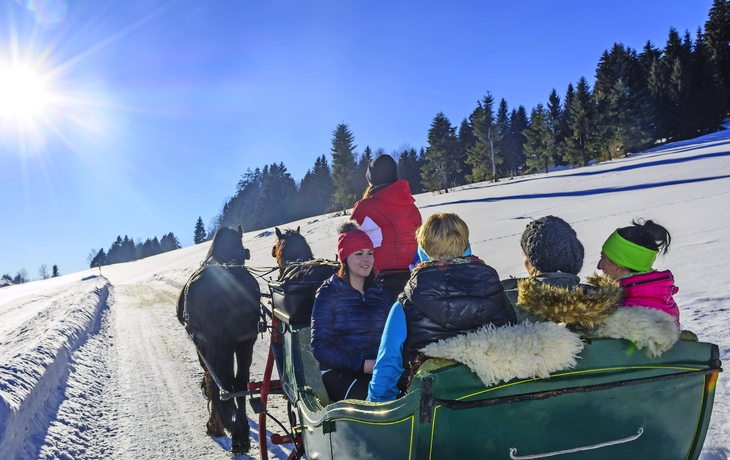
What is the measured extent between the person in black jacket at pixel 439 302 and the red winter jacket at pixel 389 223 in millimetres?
1620

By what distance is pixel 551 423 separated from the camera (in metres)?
1.76

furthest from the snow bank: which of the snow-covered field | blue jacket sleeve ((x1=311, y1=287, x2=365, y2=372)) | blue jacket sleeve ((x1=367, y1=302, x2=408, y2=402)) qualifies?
blue jacket sleeve ((x1=367, y1=302, x2=408, y2=402))

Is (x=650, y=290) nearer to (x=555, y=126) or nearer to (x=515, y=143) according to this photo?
(x=555, y=126)

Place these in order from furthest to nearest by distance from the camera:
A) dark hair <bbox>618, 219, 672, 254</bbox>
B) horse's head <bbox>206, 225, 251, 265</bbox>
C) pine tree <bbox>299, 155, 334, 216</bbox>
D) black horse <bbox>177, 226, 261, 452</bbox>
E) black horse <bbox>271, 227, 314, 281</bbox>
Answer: pine tree <bbox>299, 155, 334, 216</bbox>
horse's head <bbox>206, 225, 251, 265</bbox>
black horse <bbox>271, 227, 314, 281</bbox>
black horse <bbox>177, 226, 261, 452</bbox>
dark hair <bbox>618, 219, 672, 254</bbox>

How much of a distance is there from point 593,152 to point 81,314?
1662 inches

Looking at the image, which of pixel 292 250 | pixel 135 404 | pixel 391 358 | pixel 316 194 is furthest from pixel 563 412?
pixel 316 194

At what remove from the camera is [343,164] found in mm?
40938

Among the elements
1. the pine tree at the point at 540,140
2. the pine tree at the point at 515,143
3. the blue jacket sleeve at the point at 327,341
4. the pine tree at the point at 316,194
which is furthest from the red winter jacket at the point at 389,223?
the pine tree at the point at 316,194

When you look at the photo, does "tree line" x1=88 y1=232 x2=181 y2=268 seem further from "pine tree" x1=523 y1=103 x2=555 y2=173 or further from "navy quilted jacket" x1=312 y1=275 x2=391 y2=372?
"navy quilted jacket" x1=312 y1=275 x2=391 y2=372

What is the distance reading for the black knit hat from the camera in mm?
2715

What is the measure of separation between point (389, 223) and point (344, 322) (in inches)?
43.0

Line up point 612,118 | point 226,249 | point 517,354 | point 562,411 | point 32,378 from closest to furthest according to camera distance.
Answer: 1. point 517,354
2. point 562,411
3. point 32,378
4. point 226,249
5. point 612,118

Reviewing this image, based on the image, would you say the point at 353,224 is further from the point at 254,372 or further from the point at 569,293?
the point at 254,372

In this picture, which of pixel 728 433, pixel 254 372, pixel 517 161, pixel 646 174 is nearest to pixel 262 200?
pixel 517 161
